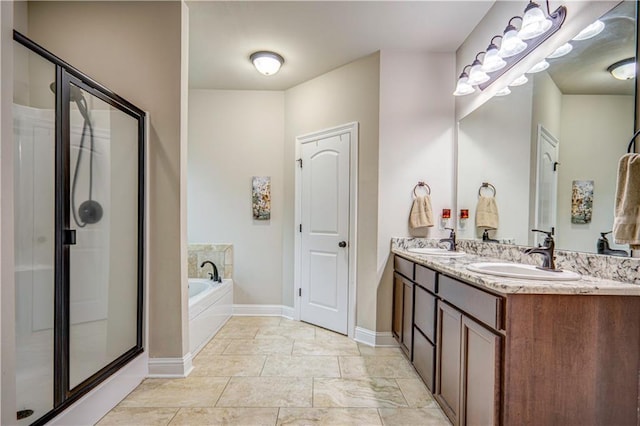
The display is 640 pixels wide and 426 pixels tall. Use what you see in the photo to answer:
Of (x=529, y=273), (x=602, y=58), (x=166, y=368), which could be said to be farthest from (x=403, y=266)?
(x=166, y=368)

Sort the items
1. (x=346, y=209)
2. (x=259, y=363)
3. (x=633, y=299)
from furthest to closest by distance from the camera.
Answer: (x=346, y=209)
(x=259, y=363)
(x=633, y=299)

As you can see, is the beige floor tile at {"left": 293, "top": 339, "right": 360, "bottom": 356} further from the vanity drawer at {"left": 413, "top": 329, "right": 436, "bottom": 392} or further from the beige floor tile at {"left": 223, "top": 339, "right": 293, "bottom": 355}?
the vanity drawer at {"left": 413, "top": 329, "right": 436, "bottom": 392}

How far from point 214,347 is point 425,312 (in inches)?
75.0

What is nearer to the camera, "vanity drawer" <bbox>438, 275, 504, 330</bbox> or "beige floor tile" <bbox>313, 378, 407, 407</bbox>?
"vanity drawer" <bbox>438, 275, 504, 330</bbox>

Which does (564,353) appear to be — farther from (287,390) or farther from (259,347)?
(259,347)

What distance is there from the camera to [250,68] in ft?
10.5

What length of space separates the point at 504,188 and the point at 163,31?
9.00ft

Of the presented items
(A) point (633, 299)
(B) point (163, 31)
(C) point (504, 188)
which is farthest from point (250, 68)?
(A) point (633, 299)

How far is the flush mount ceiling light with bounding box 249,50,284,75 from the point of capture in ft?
9.45

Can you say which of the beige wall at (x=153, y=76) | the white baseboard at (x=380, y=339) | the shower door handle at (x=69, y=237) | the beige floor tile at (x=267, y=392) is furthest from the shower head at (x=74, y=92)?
the white baseboard at (x=380, y=339)

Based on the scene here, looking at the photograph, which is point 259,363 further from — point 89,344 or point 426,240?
point 426,240

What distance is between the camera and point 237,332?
124 inches

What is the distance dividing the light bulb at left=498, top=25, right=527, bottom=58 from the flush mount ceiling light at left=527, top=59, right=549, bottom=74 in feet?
0.45

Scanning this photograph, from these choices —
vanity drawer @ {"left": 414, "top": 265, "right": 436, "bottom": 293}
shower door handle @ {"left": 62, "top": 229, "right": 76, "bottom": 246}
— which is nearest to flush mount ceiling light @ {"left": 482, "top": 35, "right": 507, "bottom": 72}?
vanity drawer @ {"left": 414, "top": 265, "right": 436, "bottom": 293}
